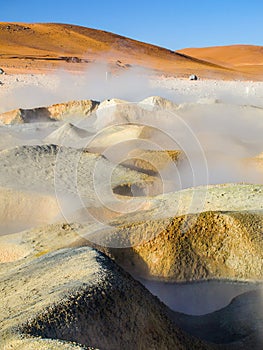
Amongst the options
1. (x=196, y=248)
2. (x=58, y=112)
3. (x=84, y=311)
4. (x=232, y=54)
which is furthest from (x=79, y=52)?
→ (x=84, y=311)

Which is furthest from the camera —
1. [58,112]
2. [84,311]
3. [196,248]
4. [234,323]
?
[58,112]

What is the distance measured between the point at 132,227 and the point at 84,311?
2108 mm

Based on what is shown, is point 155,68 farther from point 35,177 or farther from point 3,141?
point 35,177

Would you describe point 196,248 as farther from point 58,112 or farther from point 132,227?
point 58,112

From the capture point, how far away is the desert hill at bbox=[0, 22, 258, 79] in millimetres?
22297

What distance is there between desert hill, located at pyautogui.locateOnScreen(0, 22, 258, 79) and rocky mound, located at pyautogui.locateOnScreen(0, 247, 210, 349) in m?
15.8

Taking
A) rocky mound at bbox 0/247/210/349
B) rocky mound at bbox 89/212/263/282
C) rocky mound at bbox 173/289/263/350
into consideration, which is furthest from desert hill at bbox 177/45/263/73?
rocky mound at bbox 0/247/210/349

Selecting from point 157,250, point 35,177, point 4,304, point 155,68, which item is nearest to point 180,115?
point 35,177

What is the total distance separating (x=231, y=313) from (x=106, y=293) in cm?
121

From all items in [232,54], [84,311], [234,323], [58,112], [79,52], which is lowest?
[234,323]

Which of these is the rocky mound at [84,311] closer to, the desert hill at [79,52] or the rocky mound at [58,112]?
the rocky mound at [58,112]

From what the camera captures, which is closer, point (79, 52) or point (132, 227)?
point (132, 227)

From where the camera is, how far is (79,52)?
2795 centimetres

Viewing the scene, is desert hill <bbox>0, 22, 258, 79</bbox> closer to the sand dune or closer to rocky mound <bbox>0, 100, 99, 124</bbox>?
rocky mound <bbox>0, 100, 99, 124</bbox>
